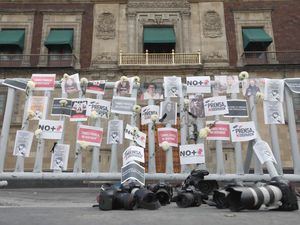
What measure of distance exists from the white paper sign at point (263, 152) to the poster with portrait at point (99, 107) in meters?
3.44

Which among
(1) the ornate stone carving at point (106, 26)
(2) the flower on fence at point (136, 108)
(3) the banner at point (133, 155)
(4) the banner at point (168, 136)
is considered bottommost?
(3) the banner at point (133, 155)

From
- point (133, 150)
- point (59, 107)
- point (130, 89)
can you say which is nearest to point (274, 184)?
point (133, 150)

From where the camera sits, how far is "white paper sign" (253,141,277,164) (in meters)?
7.19

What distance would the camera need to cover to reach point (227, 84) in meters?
8.23

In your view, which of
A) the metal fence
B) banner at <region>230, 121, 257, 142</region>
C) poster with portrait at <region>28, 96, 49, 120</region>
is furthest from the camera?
poster with portrait at <region>28, 96, 49, 120</region>

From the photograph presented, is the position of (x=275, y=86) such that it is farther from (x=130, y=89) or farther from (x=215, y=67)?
(x=215, y=67)

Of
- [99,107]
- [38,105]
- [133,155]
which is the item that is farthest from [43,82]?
[133,155]

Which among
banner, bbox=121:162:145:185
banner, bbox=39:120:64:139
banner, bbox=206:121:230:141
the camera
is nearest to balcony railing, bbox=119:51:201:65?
banner, bbox=206:121:230:141

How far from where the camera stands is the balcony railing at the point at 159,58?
18.5 meters

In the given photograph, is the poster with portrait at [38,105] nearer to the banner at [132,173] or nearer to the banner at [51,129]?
the banner at [51,129]

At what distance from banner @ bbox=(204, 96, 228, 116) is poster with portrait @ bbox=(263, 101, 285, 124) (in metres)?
0.96

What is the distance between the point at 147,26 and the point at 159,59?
2.51 m

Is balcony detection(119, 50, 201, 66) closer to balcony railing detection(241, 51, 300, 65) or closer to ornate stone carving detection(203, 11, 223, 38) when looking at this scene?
ornate stone carving detection(203, 11, 223, 38)

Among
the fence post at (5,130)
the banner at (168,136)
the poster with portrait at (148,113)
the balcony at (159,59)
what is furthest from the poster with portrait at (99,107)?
the balcony at (159,59)
